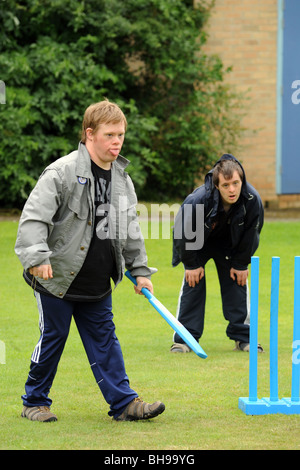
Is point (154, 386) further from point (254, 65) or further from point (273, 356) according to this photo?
point (254, 65)

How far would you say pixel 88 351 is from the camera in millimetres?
4840

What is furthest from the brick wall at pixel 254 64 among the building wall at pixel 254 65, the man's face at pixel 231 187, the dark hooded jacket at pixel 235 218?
the man's face at pixel 231 187

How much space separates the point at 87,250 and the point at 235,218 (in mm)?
2085

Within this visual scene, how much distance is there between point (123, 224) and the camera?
4.77 m

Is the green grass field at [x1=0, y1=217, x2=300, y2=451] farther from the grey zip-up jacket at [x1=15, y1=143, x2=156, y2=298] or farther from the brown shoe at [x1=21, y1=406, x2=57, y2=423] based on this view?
the grey zip-up jacket at [x1=15, y1=143, x2=156, y2=298]

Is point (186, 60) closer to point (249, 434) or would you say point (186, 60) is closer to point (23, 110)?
point (23, 110)

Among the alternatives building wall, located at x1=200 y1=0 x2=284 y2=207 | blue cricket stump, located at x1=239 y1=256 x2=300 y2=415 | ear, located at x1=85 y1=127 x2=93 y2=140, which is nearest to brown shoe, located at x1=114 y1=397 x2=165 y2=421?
blue cricket stump, located at x1=239 y1=256 x2=300 y2=415

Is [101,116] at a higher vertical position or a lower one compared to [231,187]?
higher

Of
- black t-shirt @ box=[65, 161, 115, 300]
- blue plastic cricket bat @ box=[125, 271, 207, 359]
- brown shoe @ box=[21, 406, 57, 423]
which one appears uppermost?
black t-shirt @ box=[65, 161, 115, 300]

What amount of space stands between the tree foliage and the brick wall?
29 centimetres

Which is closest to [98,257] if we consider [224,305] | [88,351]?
[88,351]

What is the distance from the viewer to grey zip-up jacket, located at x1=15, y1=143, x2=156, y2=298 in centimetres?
445

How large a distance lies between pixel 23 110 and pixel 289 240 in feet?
17.0

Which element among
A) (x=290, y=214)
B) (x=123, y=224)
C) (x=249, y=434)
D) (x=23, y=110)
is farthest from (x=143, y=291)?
(x=290, y=214)
